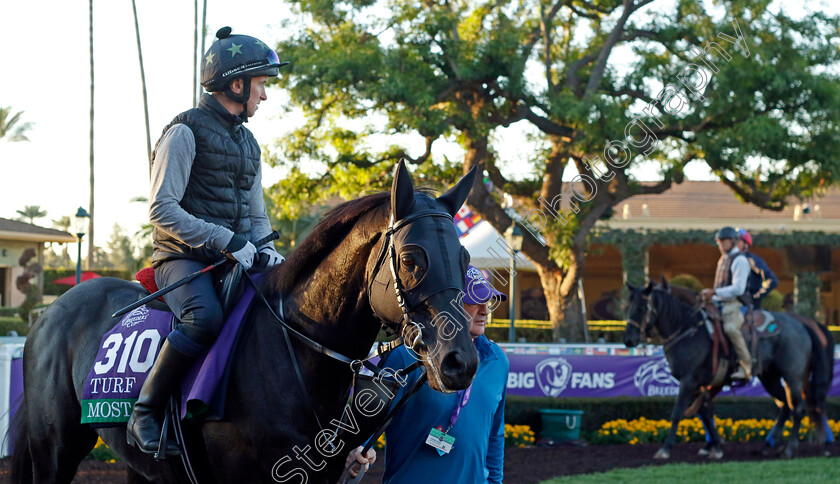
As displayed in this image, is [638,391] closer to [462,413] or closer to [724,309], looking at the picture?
[724,309]

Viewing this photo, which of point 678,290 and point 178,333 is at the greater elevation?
point 178,333

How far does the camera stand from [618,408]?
11.0 m

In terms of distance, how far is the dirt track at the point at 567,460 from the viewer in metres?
7.60

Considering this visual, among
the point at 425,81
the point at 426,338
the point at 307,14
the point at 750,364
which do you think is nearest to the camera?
the point at 426,338

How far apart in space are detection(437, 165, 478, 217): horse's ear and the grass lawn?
5410 mm

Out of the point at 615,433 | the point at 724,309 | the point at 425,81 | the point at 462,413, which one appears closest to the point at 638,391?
the point at 615,433

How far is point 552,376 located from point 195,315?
29.7 ft

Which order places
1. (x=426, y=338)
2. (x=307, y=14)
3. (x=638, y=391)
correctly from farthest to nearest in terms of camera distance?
(x=307, y=14), (x=638, y=391), (x=426, y=338)

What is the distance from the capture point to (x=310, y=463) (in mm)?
2830

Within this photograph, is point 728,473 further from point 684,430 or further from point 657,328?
point 684,430

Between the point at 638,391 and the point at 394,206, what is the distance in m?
10.2

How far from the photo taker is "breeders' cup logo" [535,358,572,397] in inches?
450

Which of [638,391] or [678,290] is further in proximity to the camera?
[638,391]

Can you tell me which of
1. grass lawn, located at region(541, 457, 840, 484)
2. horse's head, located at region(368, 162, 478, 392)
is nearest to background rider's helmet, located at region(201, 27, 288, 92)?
horse's head, located at region(368, 162, 478, 392)
